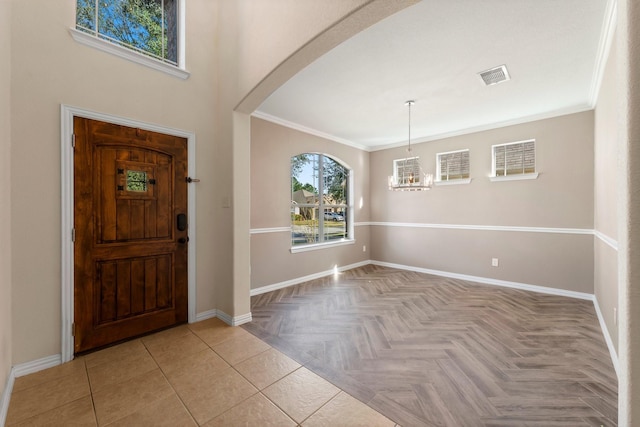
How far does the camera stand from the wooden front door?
7.41 feet

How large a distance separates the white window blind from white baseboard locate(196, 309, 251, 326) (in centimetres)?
468

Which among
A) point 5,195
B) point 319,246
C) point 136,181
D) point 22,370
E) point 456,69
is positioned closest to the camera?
point 5,195

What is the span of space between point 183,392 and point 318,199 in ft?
12.6

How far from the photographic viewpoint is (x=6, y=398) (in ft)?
5.60

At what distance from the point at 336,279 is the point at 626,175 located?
428cm

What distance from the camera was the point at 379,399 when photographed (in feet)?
5.81

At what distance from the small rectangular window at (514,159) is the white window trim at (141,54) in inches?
194

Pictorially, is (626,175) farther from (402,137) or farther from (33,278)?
(402,137)

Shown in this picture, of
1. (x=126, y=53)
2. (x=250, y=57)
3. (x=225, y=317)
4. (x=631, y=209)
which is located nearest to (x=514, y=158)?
(x=631, y=209)

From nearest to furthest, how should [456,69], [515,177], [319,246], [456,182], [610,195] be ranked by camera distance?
[610,195], [456,69], [515,177], [456,182], [319,246]

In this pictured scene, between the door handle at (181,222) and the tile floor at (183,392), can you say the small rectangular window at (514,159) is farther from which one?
the door handle at (181,222)

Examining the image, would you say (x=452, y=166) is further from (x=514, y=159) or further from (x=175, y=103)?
(x=175, y=103)

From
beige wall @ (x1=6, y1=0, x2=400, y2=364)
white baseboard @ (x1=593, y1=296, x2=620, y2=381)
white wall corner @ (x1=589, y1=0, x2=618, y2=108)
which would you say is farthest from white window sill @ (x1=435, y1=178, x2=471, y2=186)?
beige wall @ (x1=6, y1=0, x2=400, y2=364)

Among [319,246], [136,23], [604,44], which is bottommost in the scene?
[319,246]
